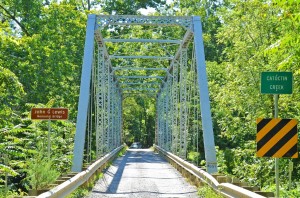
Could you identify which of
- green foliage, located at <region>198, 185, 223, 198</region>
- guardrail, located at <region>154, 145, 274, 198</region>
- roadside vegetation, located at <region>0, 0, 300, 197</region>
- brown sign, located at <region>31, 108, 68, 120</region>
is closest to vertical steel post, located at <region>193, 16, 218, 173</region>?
guardrail, located at <region>154, 145, 274, 198</region>

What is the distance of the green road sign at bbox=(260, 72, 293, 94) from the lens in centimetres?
816

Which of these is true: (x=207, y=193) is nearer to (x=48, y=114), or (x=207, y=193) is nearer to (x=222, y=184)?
(x=222, y=184)

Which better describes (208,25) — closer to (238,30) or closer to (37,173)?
(238,30)

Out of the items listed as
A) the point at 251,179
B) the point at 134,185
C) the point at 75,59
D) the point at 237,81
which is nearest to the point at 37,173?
the point at 134,185

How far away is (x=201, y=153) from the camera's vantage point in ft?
117

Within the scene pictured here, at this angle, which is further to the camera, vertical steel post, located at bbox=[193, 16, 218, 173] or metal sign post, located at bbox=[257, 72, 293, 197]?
vertical steel post, located at bbox=[193, 16, 218, 173]

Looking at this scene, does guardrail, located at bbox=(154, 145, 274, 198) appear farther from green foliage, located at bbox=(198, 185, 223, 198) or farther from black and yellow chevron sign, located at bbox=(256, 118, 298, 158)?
black and yellow chevron sign, located at bbox=(256, 118, 298, 158)

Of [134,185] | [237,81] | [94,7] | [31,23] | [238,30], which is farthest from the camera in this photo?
[94,7]

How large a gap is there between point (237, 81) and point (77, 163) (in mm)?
9872

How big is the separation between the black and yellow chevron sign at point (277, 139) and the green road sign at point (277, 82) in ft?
1.70

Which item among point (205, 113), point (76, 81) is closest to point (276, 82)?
point (205, 113)

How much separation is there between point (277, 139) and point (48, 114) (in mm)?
7352

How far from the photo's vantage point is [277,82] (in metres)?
8.19

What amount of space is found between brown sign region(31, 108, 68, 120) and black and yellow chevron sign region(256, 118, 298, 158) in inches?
276
